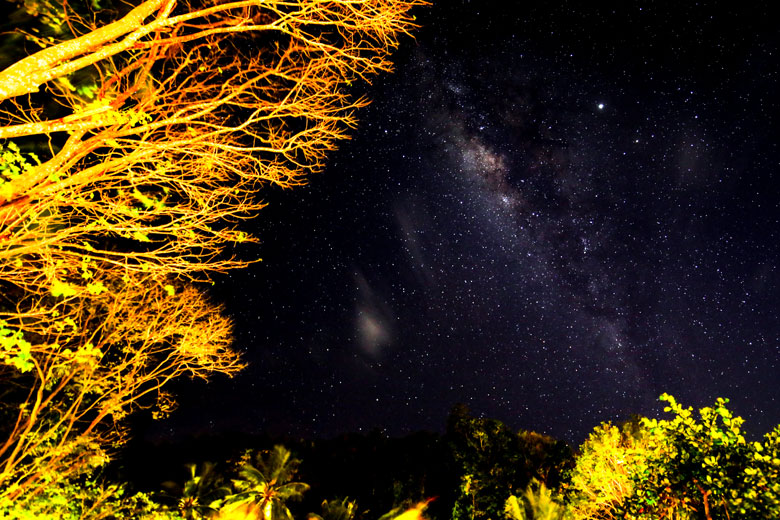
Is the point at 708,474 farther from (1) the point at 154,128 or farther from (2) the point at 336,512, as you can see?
(2) the point at 336,512

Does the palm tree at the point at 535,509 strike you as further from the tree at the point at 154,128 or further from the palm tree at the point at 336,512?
the tree at the point at 154,128

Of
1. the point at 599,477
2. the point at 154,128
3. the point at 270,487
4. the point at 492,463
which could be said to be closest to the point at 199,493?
the point at 270,487

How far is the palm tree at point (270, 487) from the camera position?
72.5 ft

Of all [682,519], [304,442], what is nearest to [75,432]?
[682,519]

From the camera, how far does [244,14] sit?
4801 millimetres

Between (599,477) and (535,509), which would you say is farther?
(535,509)

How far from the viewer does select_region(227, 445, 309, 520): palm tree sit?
72.5 ft

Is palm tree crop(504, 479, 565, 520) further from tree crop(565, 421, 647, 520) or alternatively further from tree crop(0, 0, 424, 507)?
tree crop(0, 0, 424, 507)

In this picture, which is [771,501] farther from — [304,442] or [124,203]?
[304,442]

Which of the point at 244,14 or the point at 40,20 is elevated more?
the point at 244,14

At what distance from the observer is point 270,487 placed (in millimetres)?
23891

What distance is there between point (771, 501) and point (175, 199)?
7.98 meters

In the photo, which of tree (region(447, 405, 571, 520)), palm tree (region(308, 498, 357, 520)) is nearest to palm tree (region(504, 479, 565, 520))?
tree (region(447, 405, 571, 520))

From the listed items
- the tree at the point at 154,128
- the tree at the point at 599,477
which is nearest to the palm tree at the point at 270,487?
the tree at the point at 599,477
